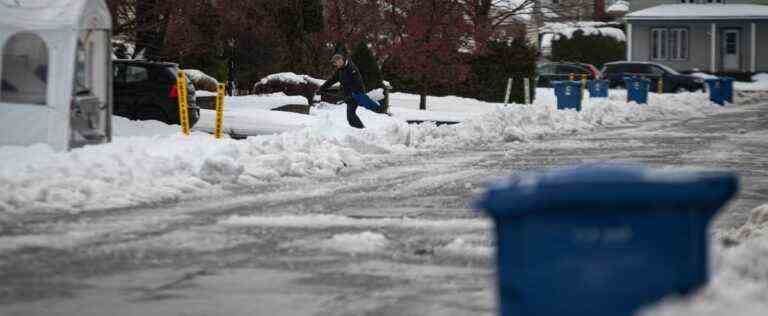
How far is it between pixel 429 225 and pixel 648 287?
23.5 ft

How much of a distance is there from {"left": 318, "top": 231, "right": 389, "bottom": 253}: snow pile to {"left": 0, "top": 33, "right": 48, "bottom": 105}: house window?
834 cm

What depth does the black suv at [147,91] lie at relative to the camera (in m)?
26.4

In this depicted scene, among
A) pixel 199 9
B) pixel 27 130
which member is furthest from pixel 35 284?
pixel 199 9

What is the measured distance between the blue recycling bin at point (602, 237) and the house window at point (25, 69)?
1397 centimetres

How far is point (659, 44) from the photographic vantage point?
2665 inches

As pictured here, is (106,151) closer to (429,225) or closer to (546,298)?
(429,225)

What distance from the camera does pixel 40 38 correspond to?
59.7 ft

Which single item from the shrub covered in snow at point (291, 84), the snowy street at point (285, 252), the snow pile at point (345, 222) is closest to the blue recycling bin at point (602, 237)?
the snowy street at point (285, 252)

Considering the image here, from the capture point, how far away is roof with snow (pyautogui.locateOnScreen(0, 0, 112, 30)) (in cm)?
1809

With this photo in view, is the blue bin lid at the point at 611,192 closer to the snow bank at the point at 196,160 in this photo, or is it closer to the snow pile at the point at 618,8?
the snow bank at the point at 196,160

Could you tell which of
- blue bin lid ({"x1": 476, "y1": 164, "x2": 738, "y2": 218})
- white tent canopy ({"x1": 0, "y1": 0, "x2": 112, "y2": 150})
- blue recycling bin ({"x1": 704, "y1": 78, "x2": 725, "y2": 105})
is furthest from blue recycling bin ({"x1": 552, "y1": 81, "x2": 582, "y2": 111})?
blue bin lid ({"x1": 476, "y1": 164, "x2": 738, "y2": 218})

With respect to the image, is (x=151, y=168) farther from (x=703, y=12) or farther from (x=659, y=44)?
(x=659, y=44)

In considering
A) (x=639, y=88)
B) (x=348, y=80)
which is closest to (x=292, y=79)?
(x=639, y=88)

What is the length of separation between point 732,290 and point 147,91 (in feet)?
71.4
